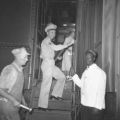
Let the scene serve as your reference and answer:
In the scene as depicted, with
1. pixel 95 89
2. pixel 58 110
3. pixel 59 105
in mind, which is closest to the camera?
pixel 95 89

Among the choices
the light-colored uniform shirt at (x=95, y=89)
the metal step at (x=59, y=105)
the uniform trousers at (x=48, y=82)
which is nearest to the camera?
the light-colored uniform shirt at (x=95, y=89)

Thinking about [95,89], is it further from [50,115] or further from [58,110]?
[58,110]

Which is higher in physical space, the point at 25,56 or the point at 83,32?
the point at 83,32

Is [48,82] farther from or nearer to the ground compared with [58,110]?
farther from the ground

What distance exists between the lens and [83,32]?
5.18 metres

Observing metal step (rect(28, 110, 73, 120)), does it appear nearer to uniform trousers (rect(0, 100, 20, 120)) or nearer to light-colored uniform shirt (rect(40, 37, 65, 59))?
light-colored uniform shirt (rect(40, 37, 65, 59))

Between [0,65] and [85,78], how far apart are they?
10.0 ft

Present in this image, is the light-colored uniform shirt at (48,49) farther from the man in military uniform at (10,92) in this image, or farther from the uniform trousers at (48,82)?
the man in military uniform at (10,92)

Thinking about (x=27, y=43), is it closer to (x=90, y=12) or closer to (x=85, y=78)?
(x=90, y=12)

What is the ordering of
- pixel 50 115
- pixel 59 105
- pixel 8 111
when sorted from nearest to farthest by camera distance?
pixel 8 111 < pixel 50 115 < pixel 59 105

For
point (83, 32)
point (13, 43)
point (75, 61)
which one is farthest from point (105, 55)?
point (13, 43)

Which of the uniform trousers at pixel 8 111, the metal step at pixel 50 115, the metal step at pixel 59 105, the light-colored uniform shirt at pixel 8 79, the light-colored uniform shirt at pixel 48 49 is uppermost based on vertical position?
the light-colored uniform shirt at pixel 48 49

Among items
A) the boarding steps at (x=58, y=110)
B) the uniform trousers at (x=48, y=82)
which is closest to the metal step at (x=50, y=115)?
the boarding steps at (x=58, y=110)

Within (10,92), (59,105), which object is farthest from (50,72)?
(10,92)
